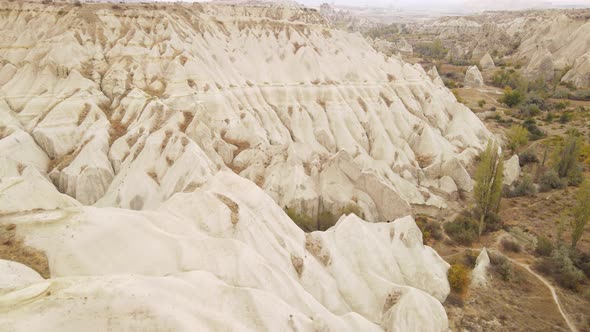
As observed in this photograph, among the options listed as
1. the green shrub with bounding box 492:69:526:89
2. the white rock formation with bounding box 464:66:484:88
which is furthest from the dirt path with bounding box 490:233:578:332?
the green shrub with bounding box 492:69:526:89

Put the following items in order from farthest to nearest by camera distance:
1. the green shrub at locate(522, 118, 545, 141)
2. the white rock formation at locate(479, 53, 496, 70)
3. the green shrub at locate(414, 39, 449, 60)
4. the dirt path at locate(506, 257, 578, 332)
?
the green shrub at locate(414, 39, 449, 60) < the white rock formation at locate(479, 53, 496, 70) < the green shrub at locate(522, 118, 545, 141) < the dirt path at locate(506, 257, 578, 332)

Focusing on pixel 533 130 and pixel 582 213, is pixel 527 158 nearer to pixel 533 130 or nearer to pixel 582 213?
pixel 533 130

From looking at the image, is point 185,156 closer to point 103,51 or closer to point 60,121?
point 60,121

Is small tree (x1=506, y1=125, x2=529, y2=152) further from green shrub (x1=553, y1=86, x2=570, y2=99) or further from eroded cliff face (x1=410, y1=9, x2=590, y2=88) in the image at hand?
eroded cliff face (x1=410, y1=9, x2=590, y2=88)

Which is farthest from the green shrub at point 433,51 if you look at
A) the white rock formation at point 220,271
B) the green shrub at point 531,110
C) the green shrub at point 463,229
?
the white rock formation at point 220,271

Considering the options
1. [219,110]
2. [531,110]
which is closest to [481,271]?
[219,110]

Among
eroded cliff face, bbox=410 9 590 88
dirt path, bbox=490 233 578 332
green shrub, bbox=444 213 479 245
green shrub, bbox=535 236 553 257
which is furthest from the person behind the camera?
eroded cliff face, bbox=410 9 590 88
